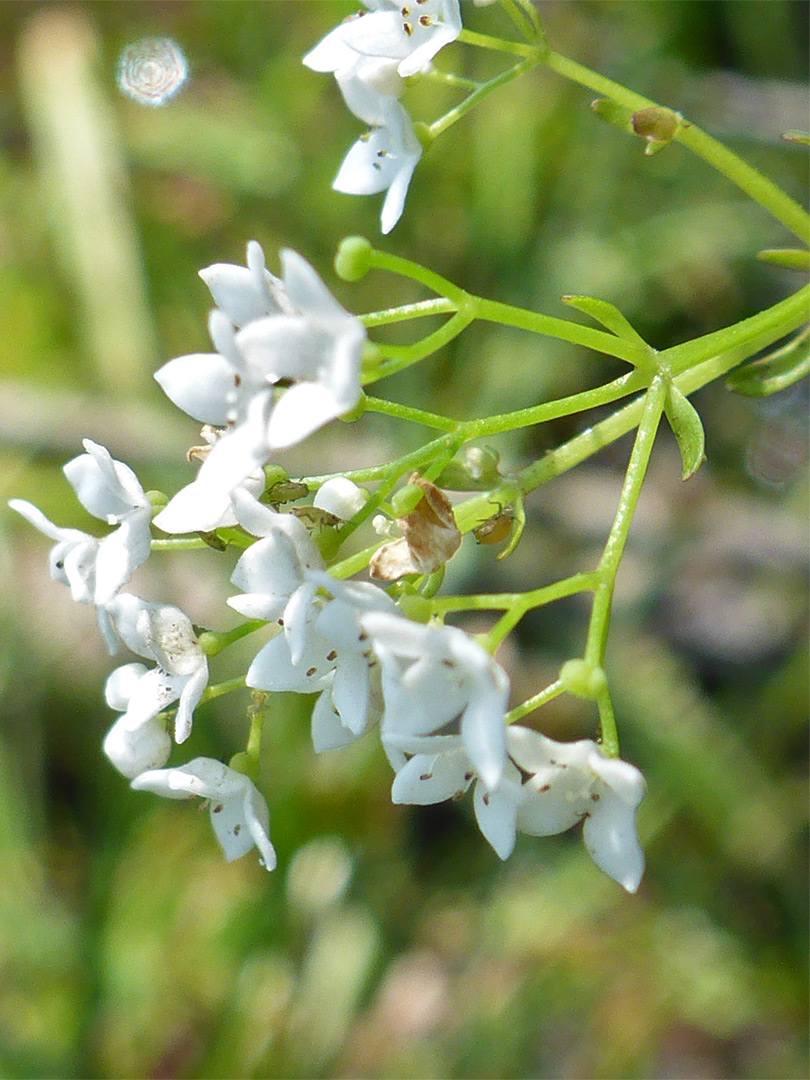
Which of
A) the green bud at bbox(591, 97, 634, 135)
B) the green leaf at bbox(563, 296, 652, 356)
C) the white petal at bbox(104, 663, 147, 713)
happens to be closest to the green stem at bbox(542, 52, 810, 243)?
the green bud at bbox(591, 97, 634, 135)

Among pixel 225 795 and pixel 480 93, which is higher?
pixel 480 93

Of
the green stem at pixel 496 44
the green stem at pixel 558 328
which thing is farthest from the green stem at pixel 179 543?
the green stem at pixel 496 44

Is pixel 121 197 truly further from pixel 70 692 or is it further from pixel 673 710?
pixel 673 710

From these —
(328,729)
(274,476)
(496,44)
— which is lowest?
(328,729)

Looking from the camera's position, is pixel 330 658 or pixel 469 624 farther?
pixel 469 624

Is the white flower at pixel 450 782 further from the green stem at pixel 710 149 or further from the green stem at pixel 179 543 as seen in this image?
the green stem at pixel 710 149

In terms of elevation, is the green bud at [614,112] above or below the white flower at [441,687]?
above

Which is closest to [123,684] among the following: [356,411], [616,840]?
[356,411]

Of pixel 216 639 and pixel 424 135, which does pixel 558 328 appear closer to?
pixel 424 135
